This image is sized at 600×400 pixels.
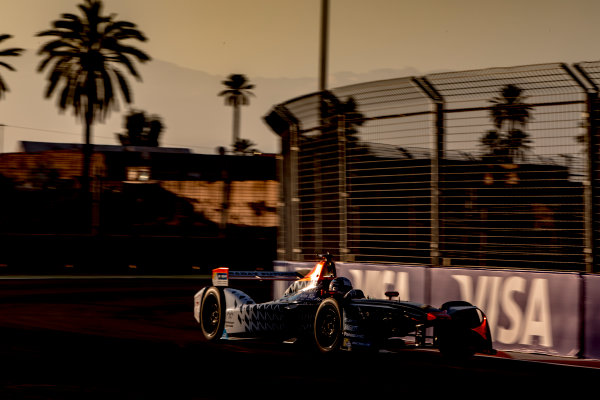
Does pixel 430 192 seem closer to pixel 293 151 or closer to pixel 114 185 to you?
pixel 293 151

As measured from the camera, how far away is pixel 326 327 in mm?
10477

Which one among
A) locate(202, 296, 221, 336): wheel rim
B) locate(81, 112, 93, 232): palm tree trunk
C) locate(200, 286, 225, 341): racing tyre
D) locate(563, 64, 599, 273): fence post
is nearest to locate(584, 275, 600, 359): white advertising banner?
locate(563, 64, 599, 273): fence post

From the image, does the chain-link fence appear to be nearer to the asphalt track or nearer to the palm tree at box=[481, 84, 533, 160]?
the palm tree at box=[481, 84, 533, 160]

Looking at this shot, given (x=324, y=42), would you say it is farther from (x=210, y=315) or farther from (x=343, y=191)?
(x=210, y=315)

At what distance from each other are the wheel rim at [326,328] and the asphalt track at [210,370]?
221mm

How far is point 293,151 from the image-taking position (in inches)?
592

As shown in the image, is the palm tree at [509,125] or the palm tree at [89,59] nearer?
the palm tree at [509,125]

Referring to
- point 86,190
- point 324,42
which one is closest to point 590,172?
point 324,42

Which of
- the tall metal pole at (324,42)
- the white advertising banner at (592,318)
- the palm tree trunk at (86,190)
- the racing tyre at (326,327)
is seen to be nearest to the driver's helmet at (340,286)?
the racing tyre at (326,327)

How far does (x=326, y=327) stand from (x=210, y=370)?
5.98 feet

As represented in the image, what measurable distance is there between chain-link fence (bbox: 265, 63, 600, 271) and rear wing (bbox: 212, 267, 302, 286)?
152 centimetres

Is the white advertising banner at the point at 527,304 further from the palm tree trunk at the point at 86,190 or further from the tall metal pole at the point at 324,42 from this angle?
the palm tree trunk at the point at 86,190

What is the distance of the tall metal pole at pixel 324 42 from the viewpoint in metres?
16.5

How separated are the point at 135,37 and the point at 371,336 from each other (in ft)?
101
